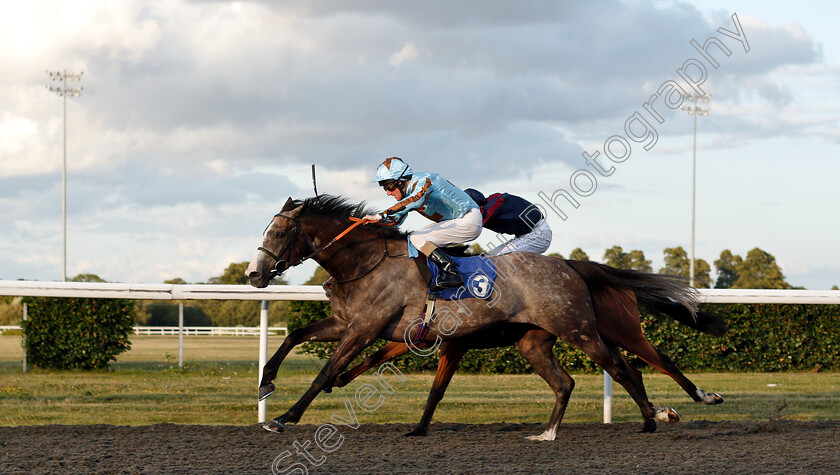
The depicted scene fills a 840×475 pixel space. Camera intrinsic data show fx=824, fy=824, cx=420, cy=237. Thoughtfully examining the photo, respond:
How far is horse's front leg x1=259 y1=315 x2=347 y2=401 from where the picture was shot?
4871 millimetres

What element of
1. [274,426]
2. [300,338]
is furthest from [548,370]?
[274,426]

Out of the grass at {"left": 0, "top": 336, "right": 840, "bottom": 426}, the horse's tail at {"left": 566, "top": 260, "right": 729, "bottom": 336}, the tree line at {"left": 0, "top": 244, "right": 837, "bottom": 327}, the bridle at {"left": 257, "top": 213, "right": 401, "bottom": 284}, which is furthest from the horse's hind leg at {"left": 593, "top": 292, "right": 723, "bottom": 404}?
the tree line at {"left": 0, "top": 244, "right": 837, "bottom": 327}

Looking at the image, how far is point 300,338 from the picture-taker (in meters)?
4.89

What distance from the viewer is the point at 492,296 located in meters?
4.88

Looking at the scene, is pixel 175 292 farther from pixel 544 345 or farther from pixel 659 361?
pixel 659 361

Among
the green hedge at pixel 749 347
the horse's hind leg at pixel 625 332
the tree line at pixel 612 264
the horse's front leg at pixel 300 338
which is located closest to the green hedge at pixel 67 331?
the green hedge at pixel 749 347

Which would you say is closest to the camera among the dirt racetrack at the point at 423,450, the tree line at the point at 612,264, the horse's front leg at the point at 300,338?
the dirt racetrack at the point at 423,450

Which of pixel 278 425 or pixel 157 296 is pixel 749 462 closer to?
pixel 278 425

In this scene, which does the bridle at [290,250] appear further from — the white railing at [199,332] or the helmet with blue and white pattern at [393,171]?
the white railing at [199,332]

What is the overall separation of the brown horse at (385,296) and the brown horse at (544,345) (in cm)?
11

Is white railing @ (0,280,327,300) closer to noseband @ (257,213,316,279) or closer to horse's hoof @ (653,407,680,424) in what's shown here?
noseband @ (257,213,316,279)

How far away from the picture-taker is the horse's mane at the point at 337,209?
498 centimetres

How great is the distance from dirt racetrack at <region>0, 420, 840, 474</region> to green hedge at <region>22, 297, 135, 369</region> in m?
5.49

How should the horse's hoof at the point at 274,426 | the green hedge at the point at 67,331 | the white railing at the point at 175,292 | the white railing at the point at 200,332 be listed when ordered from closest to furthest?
the horse's hoof at the point at 274,426 < the white railing at the point at 175,292 < the green hedge at the point at 67,331 < the white railing at the point at 200,332
